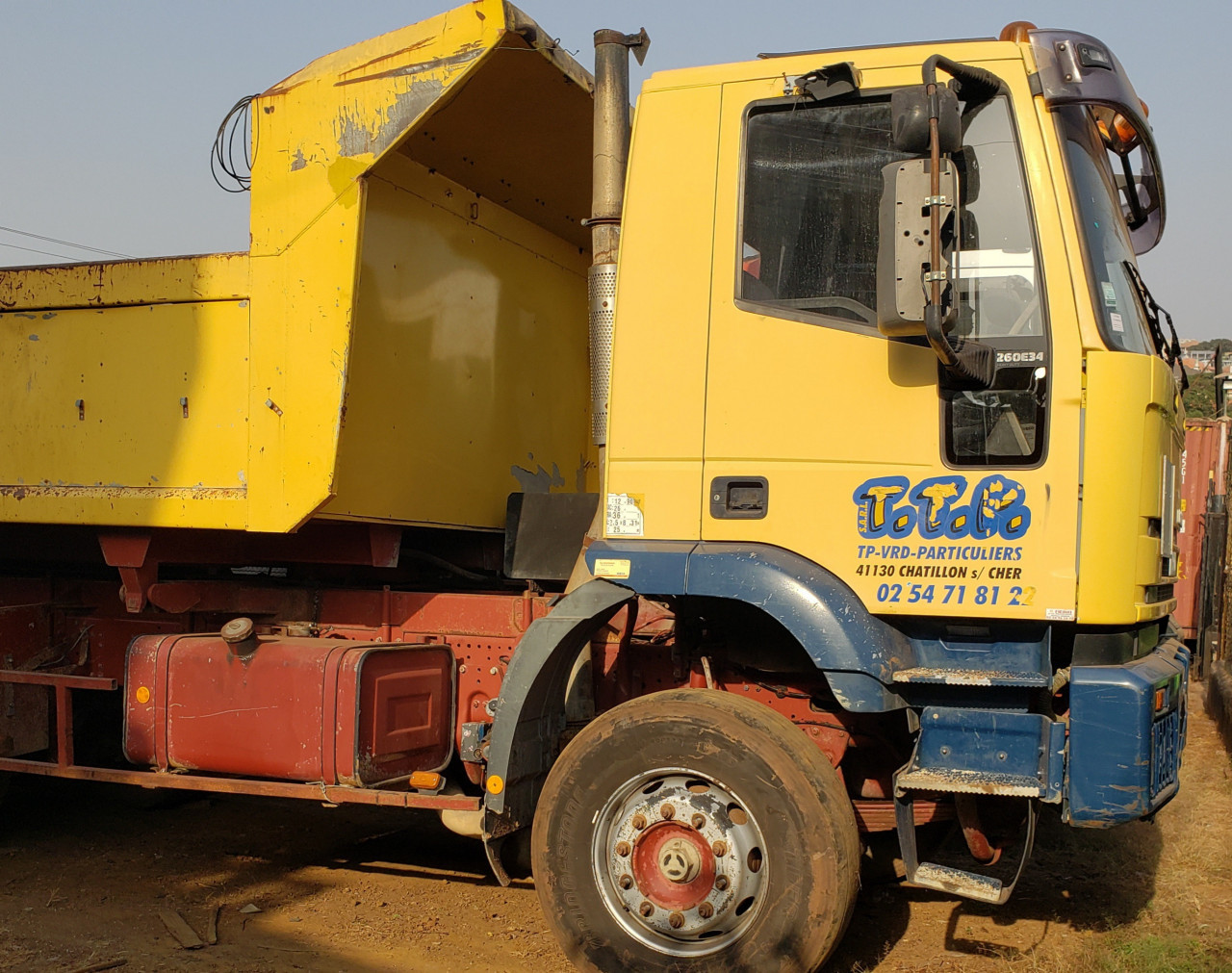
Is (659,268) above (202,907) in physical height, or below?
above

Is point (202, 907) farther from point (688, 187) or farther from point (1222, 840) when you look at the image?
point (1222, 840)

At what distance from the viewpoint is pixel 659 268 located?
3891mm

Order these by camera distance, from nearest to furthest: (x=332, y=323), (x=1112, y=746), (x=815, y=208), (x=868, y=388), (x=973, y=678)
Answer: (x=1112, y=746)
(x=973, y=678)
(x=868, y=388)
(x=815, y=208)
(x=332, y=323)

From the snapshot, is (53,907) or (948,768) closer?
(948,768)

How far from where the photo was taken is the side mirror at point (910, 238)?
3129 mm

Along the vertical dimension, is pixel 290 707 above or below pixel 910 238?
below

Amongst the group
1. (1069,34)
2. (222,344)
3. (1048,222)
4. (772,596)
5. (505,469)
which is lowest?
(772,596)

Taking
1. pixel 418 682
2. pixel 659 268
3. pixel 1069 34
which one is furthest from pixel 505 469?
pixel 1069 34

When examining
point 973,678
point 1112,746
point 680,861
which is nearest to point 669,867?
point 680,861

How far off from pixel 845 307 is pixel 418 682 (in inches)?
87.8

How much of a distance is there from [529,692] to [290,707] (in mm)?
1155

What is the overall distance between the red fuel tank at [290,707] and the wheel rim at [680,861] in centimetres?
113

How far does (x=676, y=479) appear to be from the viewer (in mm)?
3809

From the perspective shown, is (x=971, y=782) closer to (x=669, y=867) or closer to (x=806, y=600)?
(x=806, y=600)
